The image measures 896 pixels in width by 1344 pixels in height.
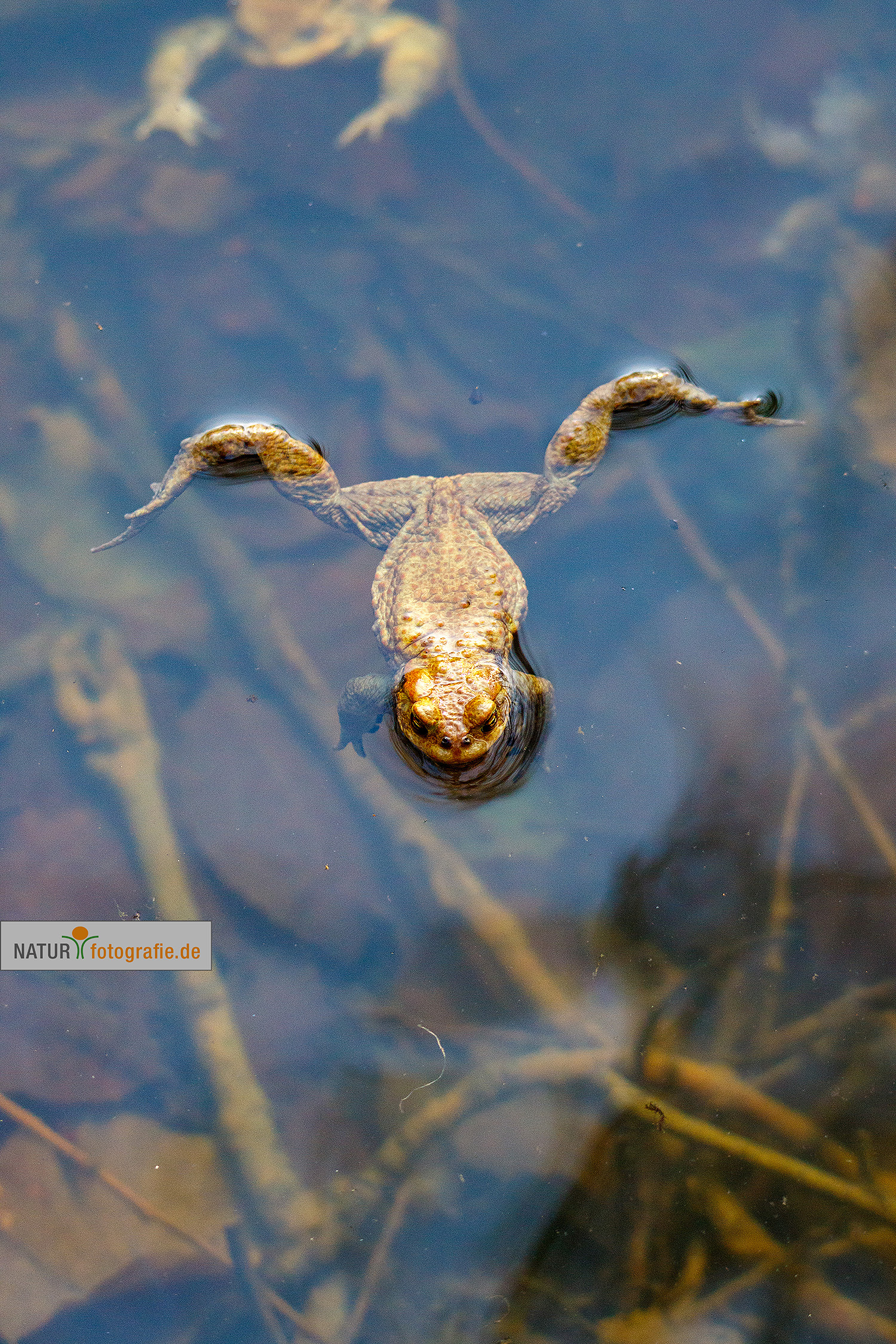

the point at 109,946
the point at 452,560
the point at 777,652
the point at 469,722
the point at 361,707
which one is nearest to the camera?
the point at 469,722

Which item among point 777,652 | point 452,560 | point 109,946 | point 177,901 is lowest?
point 109,946

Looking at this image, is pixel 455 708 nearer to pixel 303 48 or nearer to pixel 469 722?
pixel 469 722

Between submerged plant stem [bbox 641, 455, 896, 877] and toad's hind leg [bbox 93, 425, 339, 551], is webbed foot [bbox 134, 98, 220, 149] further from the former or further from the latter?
submerged plant stem [bbox 641, 455, 896, 877]

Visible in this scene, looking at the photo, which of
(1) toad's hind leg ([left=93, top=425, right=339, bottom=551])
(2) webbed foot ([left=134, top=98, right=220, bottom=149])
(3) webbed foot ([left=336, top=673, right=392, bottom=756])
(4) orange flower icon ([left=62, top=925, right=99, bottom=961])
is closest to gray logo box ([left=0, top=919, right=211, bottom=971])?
(4) orange flower icon ([left=62, top=925, right=99, bottom=961])

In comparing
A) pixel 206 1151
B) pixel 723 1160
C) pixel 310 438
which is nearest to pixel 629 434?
pixel 310 438

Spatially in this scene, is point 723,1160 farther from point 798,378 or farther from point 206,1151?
point 798,378

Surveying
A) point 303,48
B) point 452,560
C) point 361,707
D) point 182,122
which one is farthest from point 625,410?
point 182,122
